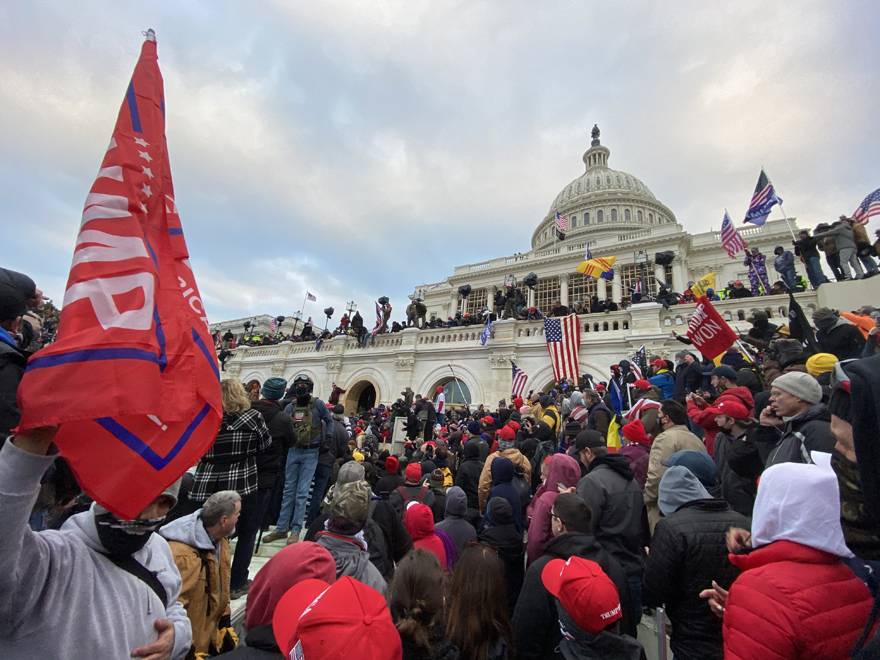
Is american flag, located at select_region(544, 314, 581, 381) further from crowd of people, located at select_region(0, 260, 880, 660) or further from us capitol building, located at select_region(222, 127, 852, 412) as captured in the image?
crowd of people, located at select_region(0, 260, 880, 660)

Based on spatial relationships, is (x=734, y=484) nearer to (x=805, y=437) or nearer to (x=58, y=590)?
(x=805, y=437)

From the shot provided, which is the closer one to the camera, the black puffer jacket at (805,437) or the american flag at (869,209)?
the black puffer jacket at (805,437)

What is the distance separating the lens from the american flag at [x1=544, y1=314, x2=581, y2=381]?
15.6 m

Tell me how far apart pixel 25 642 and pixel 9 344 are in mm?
1858

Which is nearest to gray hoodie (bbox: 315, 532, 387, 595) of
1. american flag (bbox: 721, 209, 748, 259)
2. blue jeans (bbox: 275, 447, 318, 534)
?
blue jeans (bbox: 275, 447, 318, 534)

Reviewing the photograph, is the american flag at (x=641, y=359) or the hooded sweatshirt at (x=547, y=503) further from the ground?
the american flag at (x=641, y=359)

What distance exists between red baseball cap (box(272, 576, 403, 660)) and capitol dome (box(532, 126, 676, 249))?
169ft

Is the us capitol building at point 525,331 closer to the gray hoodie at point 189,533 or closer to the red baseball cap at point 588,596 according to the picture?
the red baseball cap at point 588,596

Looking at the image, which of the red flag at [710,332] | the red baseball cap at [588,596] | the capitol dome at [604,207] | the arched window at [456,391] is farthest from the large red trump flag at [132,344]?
the capitol dome at [604,207]

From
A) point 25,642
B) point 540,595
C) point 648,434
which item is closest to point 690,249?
point 648,434

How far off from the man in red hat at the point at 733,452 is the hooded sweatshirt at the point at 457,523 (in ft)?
7.86

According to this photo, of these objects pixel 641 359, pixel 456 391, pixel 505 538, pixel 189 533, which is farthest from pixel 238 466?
pixel 456 391

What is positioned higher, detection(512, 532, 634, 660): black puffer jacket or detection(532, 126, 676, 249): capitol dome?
detection(532, 126, 676, 249): capitol dome

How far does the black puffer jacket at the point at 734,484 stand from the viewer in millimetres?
3533
